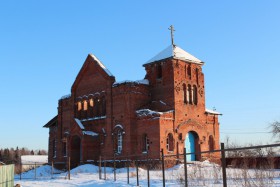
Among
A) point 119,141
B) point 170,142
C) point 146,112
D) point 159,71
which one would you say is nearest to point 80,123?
point 119,141

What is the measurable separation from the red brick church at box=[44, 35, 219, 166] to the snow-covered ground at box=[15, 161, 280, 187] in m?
2.21

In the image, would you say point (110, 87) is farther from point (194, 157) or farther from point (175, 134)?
point (194, 157)

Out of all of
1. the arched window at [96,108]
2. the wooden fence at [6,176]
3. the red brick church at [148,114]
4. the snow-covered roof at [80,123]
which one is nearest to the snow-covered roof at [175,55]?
the red brick church at [148,114]

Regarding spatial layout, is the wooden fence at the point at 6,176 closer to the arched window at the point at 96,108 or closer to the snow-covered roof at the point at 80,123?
the snow-covered roof at the point at 80,123

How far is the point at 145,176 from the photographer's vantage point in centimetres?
2169

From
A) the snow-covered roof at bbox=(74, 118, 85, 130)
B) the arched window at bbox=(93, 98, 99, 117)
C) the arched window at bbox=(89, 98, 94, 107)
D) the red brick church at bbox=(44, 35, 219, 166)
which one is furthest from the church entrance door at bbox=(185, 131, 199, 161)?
the arched window at bbox=(89, 98, 94, 107)

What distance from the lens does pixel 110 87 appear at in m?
31.5

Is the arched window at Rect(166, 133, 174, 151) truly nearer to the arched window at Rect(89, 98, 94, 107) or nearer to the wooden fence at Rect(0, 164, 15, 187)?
the arched window at Rect(89, 98, 94, 107)

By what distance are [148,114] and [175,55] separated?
5442 mm

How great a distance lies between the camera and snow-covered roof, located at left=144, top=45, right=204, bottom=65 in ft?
99.8

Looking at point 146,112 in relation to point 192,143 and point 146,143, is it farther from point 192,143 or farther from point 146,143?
point 192,143

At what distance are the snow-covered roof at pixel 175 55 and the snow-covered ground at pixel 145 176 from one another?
339 inches

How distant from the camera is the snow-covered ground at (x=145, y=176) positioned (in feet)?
50.1

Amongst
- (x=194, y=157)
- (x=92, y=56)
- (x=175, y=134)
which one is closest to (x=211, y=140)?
(x=194, y=157)
